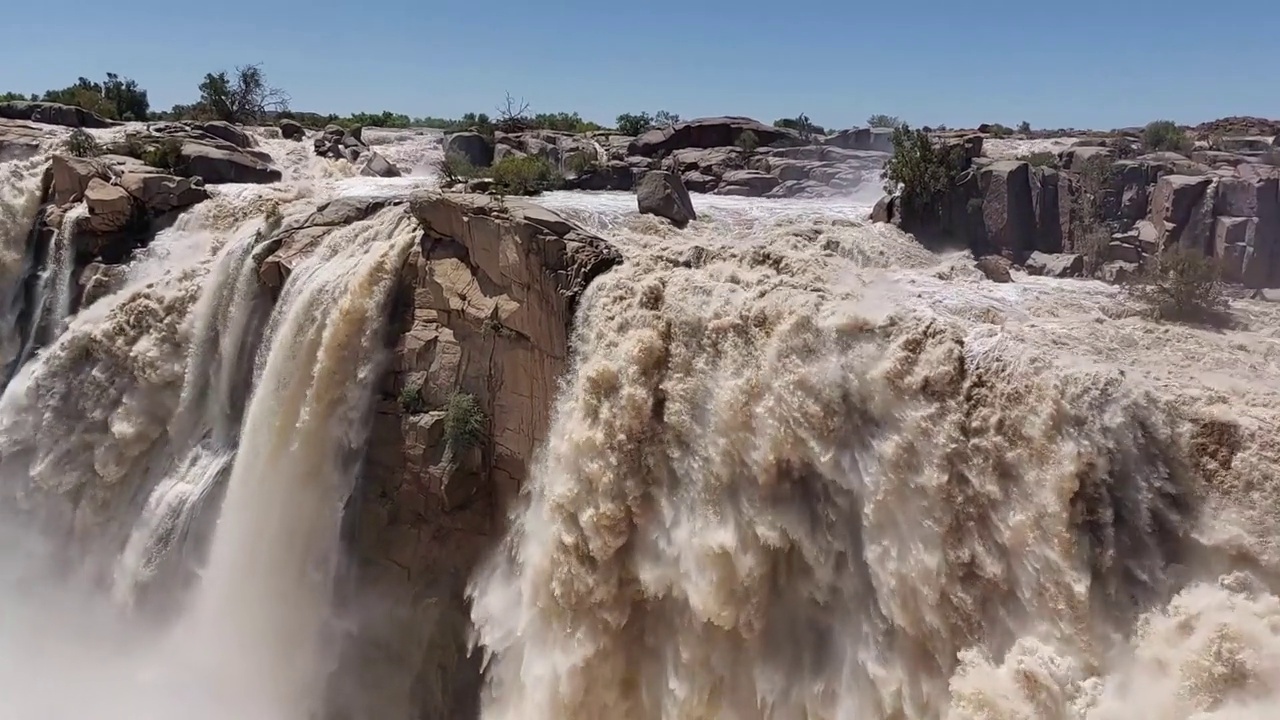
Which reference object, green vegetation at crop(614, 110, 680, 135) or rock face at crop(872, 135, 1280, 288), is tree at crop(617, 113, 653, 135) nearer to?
green vegetation at crop(614, 110, 680, 135)

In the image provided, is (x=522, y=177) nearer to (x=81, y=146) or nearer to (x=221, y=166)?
(x=221, y=166)

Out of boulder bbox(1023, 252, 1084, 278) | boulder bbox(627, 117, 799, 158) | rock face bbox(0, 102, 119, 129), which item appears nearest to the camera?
boulder bbox(1023, 252, 1084, 278)

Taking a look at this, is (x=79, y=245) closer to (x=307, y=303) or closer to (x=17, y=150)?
(x=17, y=150)

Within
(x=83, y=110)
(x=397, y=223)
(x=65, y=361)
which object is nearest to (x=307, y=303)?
(x=397, y=223)

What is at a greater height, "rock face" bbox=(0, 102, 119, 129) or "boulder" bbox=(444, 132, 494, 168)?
"rock face" bbox=(0, 102, 119, 129)

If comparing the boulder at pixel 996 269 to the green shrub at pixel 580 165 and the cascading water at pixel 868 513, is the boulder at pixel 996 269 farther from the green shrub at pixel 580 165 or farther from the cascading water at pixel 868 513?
the green shrub at pixel 580 165

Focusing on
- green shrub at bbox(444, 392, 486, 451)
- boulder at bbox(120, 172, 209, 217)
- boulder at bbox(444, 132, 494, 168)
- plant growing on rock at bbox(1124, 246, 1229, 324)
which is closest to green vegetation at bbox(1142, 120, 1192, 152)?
plant growing on rock at bbox(1124, 246, 1229, 324)

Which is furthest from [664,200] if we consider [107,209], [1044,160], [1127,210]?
[107,209]
